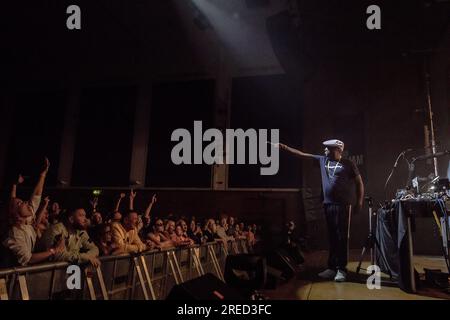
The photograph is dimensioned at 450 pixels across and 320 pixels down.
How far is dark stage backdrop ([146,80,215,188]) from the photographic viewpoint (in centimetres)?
1155

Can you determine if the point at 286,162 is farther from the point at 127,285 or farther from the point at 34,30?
the point at 34,30

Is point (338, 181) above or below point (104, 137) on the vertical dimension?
below

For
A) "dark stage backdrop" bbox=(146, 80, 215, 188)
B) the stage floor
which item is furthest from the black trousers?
"dark stage backdrop" bbox=(146, 80, 215, 188)

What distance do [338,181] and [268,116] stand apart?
26.1 feet

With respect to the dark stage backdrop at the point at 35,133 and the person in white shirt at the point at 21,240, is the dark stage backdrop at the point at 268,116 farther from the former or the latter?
the person in white shirt at the point at 21,240

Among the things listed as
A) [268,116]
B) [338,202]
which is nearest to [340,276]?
[338,202]

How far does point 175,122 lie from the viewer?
12.1 metres

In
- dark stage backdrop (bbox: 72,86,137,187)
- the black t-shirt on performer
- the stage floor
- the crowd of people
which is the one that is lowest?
the stage floor

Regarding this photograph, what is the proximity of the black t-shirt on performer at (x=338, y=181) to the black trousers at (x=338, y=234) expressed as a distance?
0.07 m

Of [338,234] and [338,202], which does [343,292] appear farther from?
[338,202]

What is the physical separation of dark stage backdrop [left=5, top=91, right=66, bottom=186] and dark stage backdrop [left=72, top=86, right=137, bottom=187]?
3.09ft

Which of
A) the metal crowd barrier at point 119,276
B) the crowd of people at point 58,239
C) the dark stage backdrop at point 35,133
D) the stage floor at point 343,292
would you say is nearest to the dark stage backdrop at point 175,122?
the dark stage backdrop at point 35,133

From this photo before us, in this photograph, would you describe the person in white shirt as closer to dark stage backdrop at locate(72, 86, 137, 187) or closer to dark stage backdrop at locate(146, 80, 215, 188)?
dark stage backdrop at locate(146, 80, 215, 188)

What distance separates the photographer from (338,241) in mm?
3297
